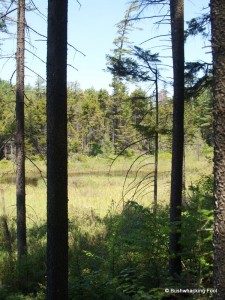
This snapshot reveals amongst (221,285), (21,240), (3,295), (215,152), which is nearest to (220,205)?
(215,152)

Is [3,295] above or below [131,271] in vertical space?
below

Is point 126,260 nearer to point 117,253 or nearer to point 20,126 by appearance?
point 117,253

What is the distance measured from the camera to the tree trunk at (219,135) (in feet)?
10.2

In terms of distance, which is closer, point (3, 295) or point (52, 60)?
point (52, 60)

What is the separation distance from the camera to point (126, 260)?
818cm

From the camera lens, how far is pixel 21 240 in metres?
9.66

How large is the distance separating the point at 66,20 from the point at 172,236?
12.9ft

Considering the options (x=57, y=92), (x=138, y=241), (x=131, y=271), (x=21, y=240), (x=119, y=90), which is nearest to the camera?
(x=57, y=92)

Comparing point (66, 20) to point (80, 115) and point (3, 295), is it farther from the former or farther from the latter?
point (80, 115)

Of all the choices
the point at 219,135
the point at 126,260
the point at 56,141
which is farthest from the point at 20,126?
the point at 219,135

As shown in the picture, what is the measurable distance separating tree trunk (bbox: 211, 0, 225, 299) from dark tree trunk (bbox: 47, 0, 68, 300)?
6.67 feet

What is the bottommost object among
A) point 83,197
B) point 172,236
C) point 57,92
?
point 83,197

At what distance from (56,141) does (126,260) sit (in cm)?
465

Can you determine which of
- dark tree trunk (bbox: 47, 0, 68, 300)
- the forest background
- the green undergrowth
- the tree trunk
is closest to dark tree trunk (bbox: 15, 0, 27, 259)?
the forest background
